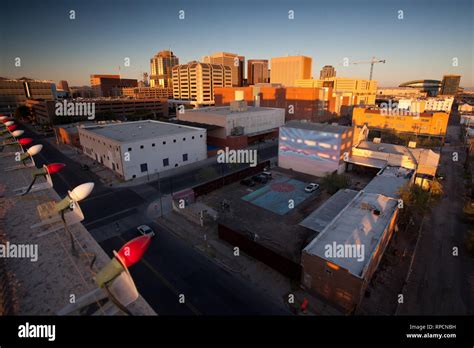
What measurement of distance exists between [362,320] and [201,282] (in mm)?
16690

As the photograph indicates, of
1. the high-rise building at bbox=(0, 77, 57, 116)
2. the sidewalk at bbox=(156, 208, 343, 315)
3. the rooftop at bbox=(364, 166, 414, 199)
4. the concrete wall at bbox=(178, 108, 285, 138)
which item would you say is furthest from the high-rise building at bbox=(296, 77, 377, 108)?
the high-rise building at bbox=(0, 77, 57, 116)

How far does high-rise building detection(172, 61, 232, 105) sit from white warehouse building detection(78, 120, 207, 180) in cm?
8663

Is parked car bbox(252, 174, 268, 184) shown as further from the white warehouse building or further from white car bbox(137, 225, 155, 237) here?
white car bbox(137, 225, 155, 237)

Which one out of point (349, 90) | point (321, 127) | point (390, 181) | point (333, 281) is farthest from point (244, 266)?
point (349, 90)

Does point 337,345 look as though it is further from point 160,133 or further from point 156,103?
point 156,103

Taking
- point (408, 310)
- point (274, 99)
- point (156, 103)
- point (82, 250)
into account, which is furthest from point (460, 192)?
point (156, 103)

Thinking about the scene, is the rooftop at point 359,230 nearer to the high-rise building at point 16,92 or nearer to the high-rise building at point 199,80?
the high-rise building at point 199,80

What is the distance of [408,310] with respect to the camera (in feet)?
56.3

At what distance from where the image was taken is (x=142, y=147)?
40.9 metres

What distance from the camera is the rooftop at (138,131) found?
44.1m

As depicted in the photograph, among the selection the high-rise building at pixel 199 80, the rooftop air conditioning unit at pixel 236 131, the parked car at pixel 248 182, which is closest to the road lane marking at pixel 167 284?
the parked car at pixel 248 182

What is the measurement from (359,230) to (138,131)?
42.6 meters

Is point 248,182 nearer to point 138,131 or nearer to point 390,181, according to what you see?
point 390,181

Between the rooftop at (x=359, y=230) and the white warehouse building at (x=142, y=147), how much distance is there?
3138 centimetres
